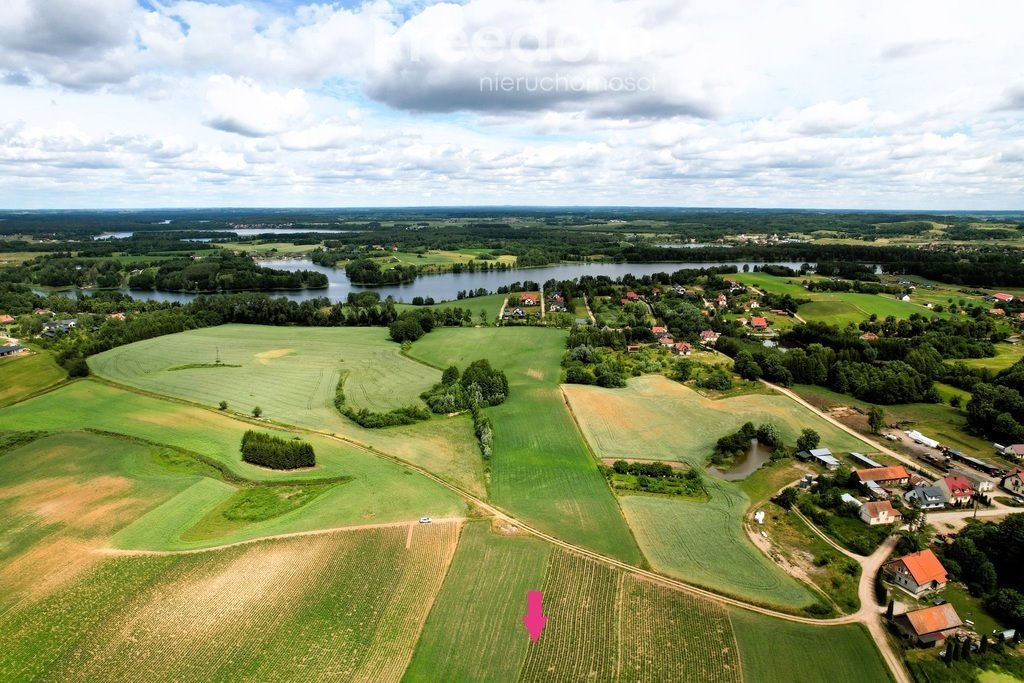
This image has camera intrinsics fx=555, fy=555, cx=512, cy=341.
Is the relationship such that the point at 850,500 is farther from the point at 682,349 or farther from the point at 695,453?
the point at 682,349

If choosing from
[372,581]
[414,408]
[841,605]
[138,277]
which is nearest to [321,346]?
[414,408]

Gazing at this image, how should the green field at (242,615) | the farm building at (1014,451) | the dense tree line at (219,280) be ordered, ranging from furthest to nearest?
the dense tree line at (219,280), the farm building at (1014,451), the green field at (242,615)

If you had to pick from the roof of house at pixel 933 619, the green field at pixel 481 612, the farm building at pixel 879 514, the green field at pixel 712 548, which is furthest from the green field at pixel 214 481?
the farm building at pixel 879 514

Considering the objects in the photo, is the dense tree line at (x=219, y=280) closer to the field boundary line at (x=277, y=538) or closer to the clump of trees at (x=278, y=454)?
the clump of trees at (x=278, y=454)

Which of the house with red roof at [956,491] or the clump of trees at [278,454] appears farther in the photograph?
the clump of trees at [278,454]

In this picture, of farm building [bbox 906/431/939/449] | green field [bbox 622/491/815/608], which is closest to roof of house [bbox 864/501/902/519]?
green field [bbox 622/491/815/608]

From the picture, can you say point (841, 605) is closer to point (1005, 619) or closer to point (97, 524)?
point (1005, 619)
